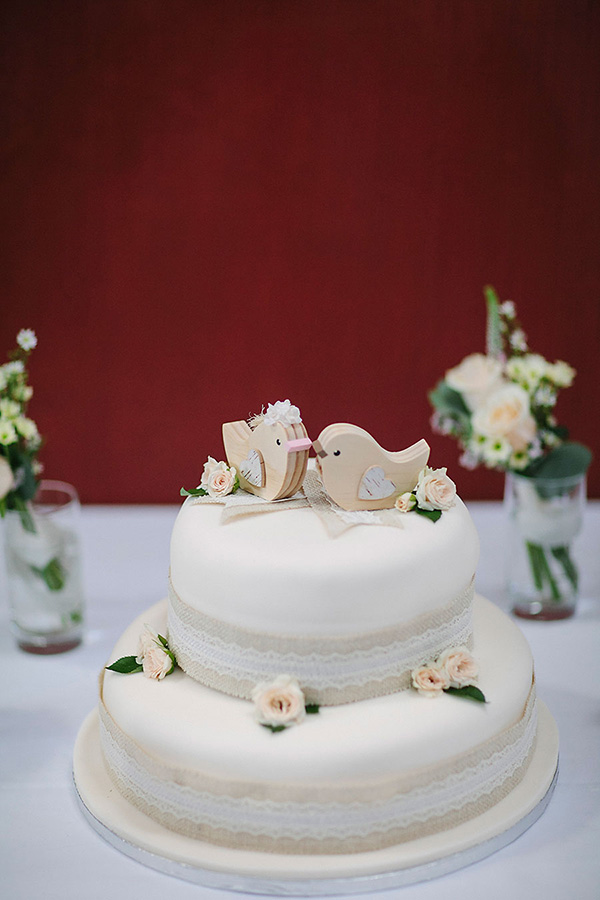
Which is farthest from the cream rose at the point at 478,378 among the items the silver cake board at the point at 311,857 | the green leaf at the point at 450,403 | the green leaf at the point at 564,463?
the silver cake board at the point at 311,857

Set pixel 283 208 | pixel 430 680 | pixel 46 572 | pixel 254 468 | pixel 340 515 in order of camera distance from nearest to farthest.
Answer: pixel 430 680 → pixel 340 515 → pixel 254 468 → pixel 46 572 → pixel 283 208

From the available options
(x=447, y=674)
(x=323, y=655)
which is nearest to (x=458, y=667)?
(x=447, y=674)

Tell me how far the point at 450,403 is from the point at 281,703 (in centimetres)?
133

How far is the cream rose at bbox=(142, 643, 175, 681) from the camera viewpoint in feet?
6.08

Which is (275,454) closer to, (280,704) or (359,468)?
(359,468)

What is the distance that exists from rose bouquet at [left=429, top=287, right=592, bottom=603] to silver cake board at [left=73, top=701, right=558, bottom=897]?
3.20ft

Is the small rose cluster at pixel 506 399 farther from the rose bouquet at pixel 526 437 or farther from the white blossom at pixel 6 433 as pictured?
the white blossom at pixel 6 433

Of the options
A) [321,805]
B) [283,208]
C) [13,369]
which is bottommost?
[321,805]

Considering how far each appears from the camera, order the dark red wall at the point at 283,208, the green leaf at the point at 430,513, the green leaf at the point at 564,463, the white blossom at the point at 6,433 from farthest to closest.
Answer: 1. the dark red wall at the point at 283,208
2. the green leaf at the point at 564,463
3. the white blossom at the point at 6,433
4. the green leaf at the point at 430,513

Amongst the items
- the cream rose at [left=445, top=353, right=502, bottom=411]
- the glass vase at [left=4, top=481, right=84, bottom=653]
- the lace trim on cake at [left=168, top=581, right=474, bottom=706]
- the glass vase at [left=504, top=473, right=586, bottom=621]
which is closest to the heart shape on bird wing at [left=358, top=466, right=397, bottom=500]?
the lace trim on cake at [left=168, top=581, right=474, bottom=706]

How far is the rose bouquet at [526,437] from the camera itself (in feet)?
8.38

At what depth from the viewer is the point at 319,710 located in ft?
5.54

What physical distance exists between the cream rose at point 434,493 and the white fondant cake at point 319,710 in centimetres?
4

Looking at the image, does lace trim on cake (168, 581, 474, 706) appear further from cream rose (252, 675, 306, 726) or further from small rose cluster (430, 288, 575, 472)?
small rose cluster (430, 288, 575, 472)
